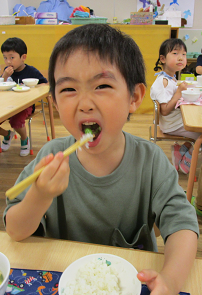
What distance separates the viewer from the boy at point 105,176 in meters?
0.60

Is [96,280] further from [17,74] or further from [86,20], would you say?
[86,20]

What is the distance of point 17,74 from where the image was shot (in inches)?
129

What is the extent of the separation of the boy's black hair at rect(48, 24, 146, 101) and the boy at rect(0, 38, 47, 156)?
7.51 ft

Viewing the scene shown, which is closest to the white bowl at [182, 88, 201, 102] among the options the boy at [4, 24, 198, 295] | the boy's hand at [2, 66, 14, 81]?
the boy at [4, 24, 198, 295]

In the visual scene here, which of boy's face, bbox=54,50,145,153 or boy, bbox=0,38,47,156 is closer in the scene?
boy's face, bbox=54,50,145,153

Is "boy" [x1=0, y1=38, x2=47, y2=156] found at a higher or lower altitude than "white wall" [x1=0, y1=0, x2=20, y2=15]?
lower

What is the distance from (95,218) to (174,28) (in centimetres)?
485

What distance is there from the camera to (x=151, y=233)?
3.04 ft

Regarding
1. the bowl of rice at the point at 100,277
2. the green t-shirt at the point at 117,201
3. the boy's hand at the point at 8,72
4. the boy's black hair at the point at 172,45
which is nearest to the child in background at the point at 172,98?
the boy's black hair at the point at 172,45

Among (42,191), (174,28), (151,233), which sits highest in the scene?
(174,28)

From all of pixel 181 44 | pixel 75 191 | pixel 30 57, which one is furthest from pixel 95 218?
pixel 30 57

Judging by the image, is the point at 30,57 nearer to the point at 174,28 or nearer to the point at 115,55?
the point at 174,28

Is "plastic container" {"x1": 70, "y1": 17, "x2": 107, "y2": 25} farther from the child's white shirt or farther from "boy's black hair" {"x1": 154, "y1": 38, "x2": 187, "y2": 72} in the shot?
the child's white shirt

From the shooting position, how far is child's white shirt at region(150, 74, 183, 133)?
7.53 feet
